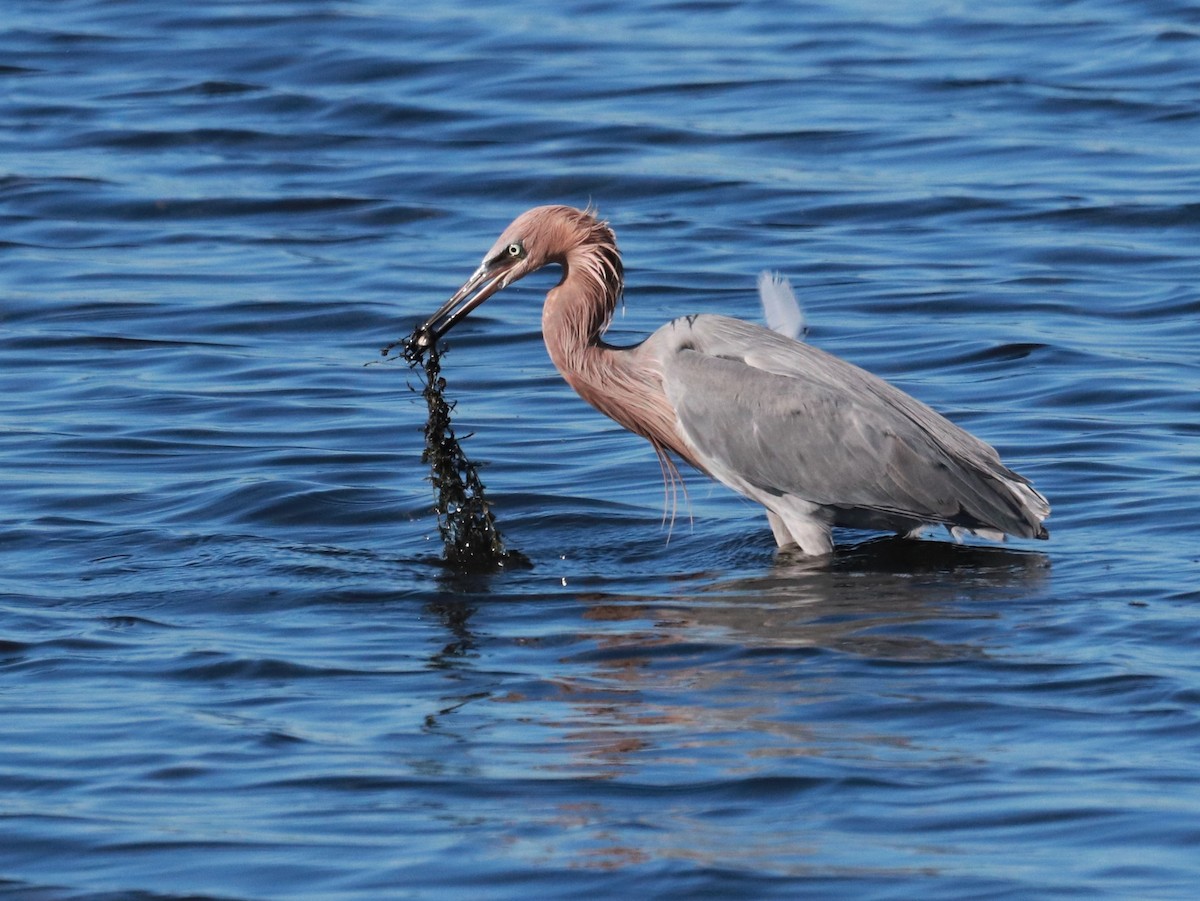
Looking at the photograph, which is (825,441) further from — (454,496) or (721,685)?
(721,685)

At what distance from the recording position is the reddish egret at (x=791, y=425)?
9008 mm

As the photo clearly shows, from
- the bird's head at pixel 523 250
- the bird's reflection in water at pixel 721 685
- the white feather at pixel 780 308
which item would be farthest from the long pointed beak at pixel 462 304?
the white feather at pixel 780 308

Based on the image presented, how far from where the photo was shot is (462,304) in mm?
9336

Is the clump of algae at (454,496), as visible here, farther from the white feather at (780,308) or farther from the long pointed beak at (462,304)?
the white feather at (780,308)

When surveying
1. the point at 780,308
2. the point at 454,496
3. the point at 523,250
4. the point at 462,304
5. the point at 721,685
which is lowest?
the point at 721,685

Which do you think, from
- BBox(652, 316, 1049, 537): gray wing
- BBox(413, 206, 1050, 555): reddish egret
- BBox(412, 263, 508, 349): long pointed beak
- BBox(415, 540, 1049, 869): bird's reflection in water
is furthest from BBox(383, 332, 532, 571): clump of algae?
BBox(652, 316, 1049, 537): gray wing

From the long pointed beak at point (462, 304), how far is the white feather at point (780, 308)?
57.9 inches

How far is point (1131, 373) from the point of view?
38.9 ft

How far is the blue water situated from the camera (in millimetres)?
5984

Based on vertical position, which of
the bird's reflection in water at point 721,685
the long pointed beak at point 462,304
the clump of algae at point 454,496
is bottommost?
the bird's reflection in water at point 721,685

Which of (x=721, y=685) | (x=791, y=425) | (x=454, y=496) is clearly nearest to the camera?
(x=721, y=685)

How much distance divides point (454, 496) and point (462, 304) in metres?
0.92

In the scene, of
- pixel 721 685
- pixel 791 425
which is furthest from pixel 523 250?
pixel 721 685

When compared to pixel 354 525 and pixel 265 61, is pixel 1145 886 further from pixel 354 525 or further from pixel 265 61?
pixel 265 61
